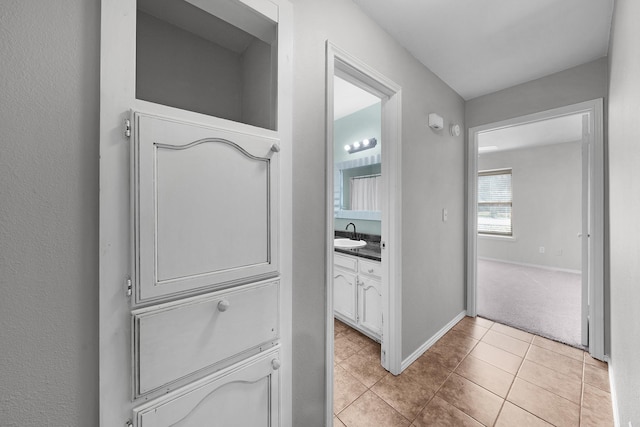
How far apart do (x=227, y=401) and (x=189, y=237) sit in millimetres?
641

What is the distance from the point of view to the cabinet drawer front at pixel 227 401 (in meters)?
0.79

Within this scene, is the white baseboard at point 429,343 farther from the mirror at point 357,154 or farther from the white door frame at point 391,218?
the mirror at point 357,154

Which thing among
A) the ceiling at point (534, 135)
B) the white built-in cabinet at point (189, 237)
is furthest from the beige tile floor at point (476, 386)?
the ceiling at point (534, 135)

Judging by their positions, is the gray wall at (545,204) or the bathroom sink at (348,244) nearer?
the bathroom sink at (348,244)

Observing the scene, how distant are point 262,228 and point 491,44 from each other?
2160mm

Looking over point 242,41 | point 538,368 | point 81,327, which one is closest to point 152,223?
point 81,327

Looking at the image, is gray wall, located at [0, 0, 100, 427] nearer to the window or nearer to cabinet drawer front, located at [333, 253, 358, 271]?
cabinet drawer front, located at [333, 253, 358, 271]

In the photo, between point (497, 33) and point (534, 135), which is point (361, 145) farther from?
point (534, 135)

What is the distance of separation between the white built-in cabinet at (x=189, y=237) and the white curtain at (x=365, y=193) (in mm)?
2013

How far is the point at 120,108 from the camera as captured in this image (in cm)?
72

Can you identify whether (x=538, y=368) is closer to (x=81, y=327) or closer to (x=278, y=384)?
(x=278, y=384)

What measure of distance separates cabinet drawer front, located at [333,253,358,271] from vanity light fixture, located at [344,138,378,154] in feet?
4.57

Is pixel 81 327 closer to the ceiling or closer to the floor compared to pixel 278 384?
closer to the ceiling

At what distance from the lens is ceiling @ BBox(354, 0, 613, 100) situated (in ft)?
4.86
